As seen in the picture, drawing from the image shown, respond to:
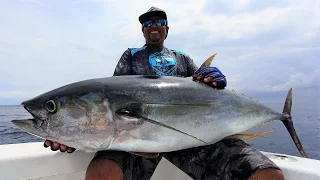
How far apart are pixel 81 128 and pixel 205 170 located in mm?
1199

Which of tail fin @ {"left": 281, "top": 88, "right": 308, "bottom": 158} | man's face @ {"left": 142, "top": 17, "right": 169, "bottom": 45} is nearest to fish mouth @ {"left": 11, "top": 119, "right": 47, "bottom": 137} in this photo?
man's face @ {"left": 142, "top": 17, "right": 169, "bottom": 45}

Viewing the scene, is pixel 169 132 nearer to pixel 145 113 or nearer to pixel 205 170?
pixel 145 113

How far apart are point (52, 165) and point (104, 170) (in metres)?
0.92

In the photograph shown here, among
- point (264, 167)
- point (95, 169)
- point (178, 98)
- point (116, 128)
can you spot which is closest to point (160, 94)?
point (178, 98)

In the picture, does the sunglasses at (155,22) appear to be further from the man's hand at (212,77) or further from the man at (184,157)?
the man's hand at (212,77)

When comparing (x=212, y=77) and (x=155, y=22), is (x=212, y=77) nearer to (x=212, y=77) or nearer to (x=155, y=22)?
(x=212, y=77)

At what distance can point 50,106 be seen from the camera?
2078 mm

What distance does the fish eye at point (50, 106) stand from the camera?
2.07 metres

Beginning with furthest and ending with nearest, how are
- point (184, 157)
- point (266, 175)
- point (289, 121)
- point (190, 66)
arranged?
point (190, 66) < point (289, 121) < point (184, 157) < point (266, 175)

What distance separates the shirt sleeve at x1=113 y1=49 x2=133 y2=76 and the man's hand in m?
0.91

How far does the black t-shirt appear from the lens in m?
3.33

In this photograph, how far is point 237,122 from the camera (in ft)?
8.50

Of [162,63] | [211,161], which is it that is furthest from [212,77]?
[162,63]

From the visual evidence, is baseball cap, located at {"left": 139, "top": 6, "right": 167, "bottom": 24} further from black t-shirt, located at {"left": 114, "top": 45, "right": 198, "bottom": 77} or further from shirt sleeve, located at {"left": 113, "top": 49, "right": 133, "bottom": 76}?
shirt sleeve, located at {"left": 113, "top": 49, "right": 133, "bottom": 76}
